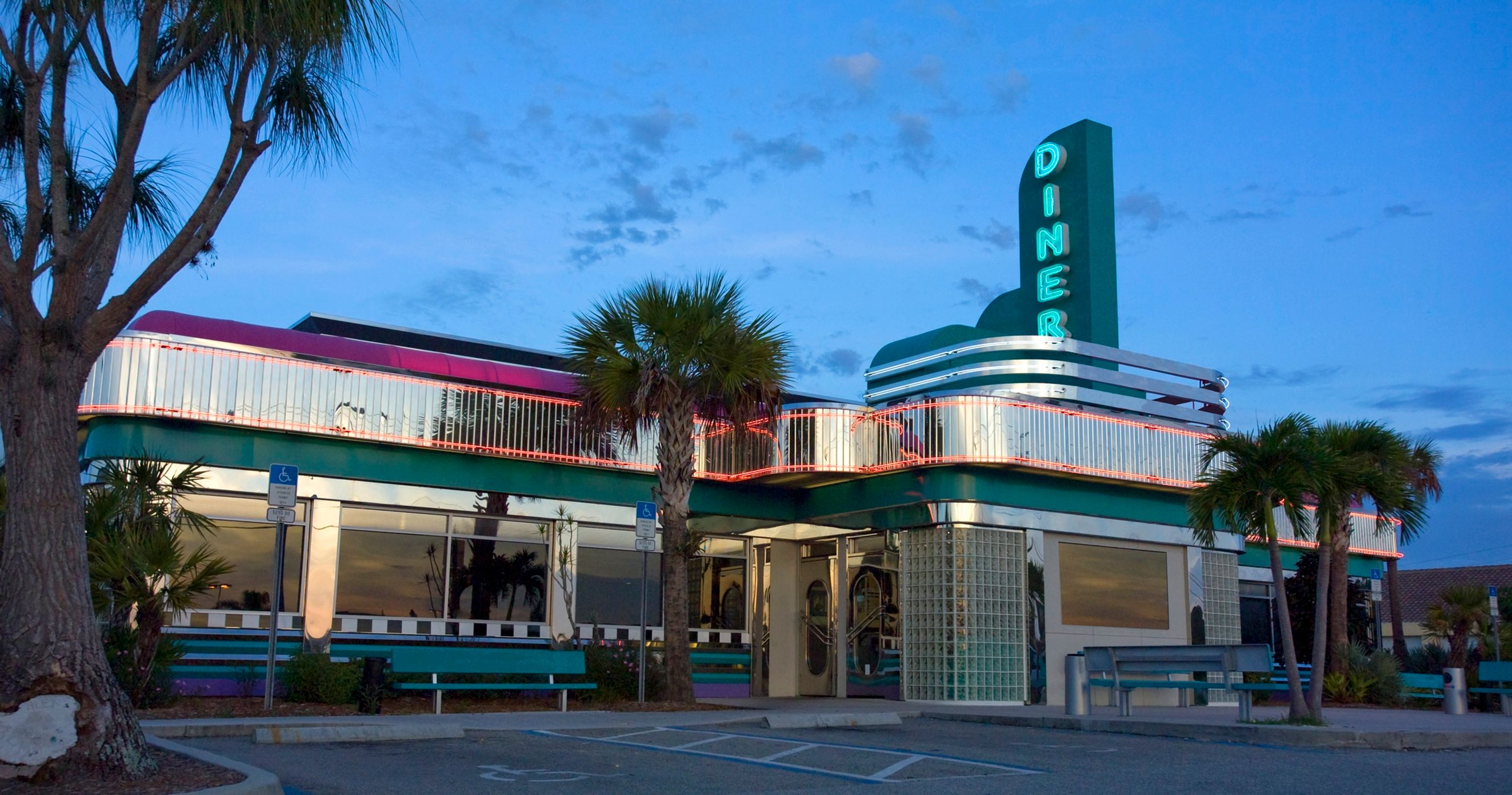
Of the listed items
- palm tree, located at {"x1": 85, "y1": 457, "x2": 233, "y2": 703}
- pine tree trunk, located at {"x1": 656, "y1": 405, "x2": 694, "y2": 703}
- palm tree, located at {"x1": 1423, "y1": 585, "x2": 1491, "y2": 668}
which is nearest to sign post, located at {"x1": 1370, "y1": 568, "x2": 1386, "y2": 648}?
palm tree, located at {"x1": 1423, "y1": 585, "x2": 1491, "y2": 668}

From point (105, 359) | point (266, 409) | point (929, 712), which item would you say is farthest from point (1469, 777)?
point (105, 359)

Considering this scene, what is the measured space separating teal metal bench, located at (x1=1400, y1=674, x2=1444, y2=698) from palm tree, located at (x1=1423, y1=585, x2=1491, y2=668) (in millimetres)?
2505

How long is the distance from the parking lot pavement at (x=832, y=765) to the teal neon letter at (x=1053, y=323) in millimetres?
17159

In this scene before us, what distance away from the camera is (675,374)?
700 inches

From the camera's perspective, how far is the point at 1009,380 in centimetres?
2747

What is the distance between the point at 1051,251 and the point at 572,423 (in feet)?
49.2

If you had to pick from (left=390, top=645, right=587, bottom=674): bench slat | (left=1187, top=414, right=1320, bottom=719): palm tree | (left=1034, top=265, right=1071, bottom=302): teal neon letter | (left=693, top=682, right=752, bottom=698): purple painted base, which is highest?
(left=1034, top=265, right=1071, bottom=302): teal neon letter

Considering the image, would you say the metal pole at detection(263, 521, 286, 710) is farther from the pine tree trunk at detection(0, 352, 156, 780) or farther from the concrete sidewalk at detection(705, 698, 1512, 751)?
the concrete sidewalk at detection(705, 698, 1512, 751)

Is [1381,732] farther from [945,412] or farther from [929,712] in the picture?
[945,412]

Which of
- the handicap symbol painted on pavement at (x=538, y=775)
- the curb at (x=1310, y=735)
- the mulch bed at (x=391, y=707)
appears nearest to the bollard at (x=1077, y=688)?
the curb at (x=1310, y=735)

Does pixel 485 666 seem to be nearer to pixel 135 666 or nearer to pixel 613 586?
pixel 135 666

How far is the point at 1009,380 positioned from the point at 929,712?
11.1m

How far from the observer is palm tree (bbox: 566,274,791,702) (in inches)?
698

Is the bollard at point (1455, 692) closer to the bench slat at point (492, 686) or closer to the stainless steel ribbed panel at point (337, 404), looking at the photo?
the stainless steel ribbed panel at point (337, 404)
